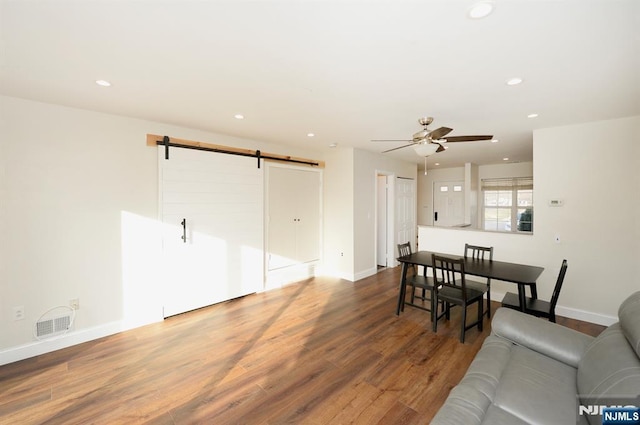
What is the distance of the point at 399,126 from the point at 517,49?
1.80 meters

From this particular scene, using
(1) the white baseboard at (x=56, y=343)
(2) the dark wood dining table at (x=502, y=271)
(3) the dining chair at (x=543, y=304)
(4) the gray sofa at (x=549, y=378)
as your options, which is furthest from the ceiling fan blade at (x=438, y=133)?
(1) the white baseboard at (x=56, y=343)

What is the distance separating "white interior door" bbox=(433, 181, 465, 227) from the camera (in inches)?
298

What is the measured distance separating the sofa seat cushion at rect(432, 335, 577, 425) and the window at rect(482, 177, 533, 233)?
5.63m

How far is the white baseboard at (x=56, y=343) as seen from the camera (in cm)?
262

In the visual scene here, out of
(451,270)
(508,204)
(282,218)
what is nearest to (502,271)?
(451,270)

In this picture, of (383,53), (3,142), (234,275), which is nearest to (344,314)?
(234,275)

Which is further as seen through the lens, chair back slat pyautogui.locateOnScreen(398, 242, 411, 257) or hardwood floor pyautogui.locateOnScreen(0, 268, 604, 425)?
chair back slat pyautogui.locateOnScreen(398, 242, 411, 257)

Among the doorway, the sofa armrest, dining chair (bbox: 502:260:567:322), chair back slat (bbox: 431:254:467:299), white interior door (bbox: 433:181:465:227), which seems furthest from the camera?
white interior door (bbox: 433:181:465:227)

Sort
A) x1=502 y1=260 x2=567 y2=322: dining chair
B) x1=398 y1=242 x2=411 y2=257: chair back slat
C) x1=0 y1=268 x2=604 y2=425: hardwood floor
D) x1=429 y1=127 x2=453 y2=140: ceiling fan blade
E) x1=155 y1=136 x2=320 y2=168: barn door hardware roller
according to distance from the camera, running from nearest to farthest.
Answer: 1. x1=0 y1=268 x2=604 y2=425: hardwood floor
2. x1=502 y1=260 x2=567 y2=322: dining chair
3. x1=429 y1=127 x2=453 y2=140: ceiling fan blade
4. x1=155 y1=136 x2=320 y2=168: barn door hardware roller
5. x1=398 y1=242 x2=411 y2=257: chair back slat

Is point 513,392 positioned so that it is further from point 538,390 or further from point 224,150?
point 224,150

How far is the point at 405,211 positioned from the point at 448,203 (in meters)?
2.03

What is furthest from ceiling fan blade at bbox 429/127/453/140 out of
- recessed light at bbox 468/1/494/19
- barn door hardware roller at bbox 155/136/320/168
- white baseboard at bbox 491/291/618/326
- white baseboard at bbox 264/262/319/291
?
white baseboard at bbox 264/262/319/291

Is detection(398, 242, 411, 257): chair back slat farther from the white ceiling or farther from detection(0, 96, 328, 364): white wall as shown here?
detection(0, 96, 328, 364): white wall

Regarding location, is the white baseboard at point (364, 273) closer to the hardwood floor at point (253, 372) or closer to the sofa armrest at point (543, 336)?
the hardwood floor at point (253, 372)
